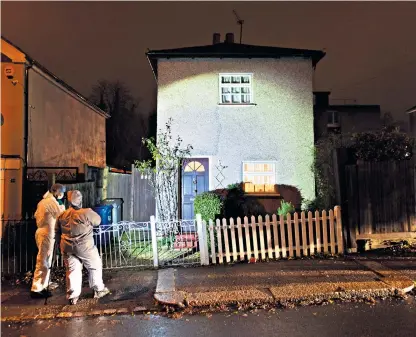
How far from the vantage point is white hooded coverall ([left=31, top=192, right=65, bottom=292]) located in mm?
6195

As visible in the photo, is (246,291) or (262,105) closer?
(246,291)

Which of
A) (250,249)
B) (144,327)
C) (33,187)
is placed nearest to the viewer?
(144,327)

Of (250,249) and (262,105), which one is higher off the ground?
(262,105)

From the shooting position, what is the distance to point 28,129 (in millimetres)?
10602

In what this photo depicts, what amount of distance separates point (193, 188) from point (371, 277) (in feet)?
20.3

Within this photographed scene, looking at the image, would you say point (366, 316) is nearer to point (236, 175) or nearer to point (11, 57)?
point (236, 175)

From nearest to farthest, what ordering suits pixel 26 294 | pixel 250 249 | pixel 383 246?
pixel 26 294, pixel 250 249, pixel 383 246

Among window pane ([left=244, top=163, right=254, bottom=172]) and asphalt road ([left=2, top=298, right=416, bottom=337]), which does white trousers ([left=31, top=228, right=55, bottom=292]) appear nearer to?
asphalt road ([left=2, top=298, right=416, bottom=337])

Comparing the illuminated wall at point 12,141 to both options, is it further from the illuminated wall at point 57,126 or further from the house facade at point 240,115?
the house facade at point 240,115

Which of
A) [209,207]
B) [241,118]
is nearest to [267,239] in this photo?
[209,207]

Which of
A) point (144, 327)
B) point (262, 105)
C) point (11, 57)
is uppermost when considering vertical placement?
point (11, 57)

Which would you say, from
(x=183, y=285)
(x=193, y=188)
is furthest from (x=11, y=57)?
(x=183, y=285)

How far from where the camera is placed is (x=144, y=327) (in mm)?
4922

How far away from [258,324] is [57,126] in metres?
11.0
